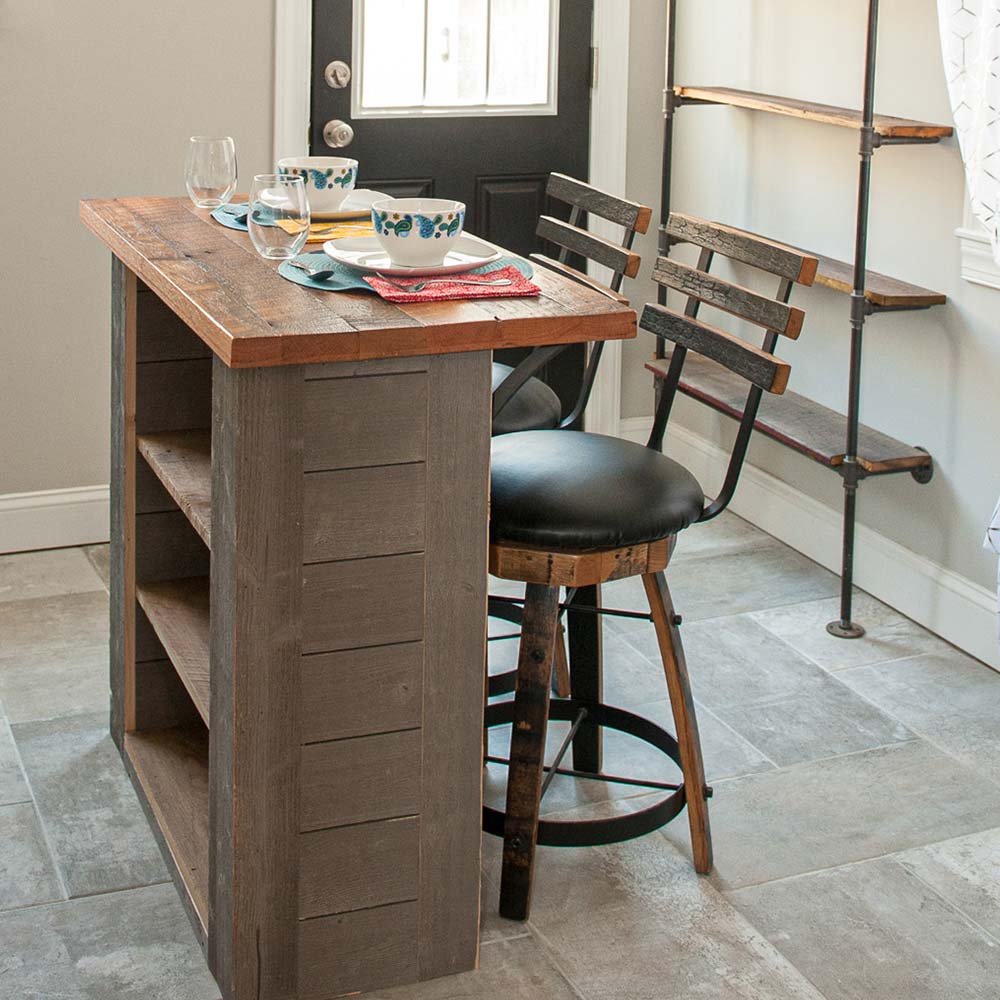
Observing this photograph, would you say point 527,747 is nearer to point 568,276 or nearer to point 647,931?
point 647,931

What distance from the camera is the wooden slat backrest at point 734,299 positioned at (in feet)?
7.00

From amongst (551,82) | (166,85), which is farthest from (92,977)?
(551,82)

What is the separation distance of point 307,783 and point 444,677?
0.74 ft

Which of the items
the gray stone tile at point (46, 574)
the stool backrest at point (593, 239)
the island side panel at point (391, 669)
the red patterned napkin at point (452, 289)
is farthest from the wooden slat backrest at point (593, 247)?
the gray stone tile at point (46, 574)

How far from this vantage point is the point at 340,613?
1855mm

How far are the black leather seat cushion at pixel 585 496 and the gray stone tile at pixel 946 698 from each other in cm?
92

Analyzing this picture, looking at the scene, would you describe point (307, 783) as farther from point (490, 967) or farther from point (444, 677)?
point (490, 967)

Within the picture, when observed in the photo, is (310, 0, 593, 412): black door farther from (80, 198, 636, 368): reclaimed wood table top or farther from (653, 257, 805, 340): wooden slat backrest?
(80, 198, 636, 368): reclaimed wood table top

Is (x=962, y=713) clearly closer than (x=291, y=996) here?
No

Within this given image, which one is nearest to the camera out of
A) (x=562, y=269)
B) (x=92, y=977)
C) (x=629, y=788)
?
(x=92, y=977)

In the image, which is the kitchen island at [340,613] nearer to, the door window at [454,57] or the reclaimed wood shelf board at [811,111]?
the reclaimed wood shelf board at [811,111]

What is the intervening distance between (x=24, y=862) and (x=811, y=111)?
2.23 m

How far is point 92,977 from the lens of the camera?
206 cm

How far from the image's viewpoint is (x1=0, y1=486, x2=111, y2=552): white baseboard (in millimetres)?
3602
